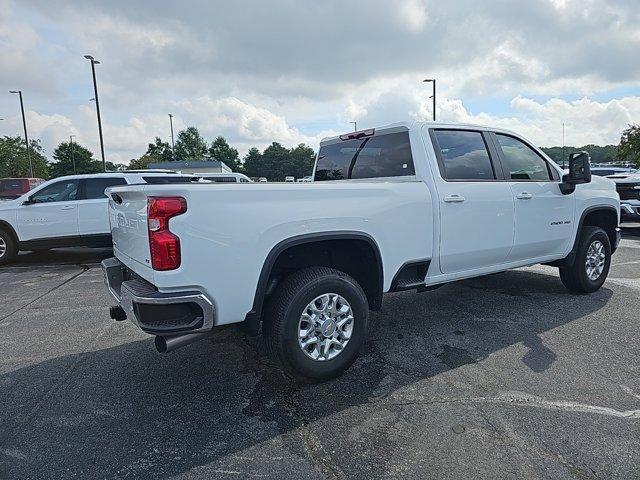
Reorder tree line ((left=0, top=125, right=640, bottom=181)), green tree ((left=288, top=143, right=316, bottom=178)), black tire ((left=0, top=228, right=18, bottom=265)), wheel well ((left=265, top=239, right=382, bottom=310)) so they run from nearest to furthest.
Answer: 1. wheel well ((left=265, top=239, right=382, bottom=310))
2. black tire ((left=0, top=228, right=18, bottom=265))
3. tree line ((left=0, top=125, right=640, bottom=181))
4. green tree ((left=288, top=143, right=316, bottom=178))

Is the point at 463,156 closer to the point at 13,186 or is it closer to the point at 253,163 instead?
the point at 13,186

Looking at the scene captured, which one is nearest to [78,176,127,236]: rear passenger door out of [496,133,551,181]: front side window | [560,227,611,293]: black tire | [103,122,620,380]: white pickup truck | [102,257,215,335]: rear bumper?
[103,122,620,380]: white pickup truck

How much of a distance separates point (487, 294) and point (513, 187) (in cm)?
170

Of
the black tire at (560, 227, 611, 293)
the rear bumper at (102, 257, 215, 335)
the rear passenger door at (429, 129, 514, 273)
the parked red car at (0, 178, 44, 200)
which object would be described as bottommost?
→ the black tire at (560, 227, 611, 293)

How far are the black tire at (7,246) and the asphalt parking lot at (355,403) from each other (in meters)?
4.49

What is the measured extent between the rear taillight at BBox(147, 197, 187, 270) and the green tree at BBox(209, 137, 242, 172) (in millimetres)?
99621

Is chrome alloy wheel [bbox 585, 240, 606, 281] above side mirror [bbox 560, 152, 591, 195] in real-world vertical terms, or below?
below

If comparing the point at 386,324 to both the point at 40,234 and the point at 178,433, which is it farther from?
the point at 40,234

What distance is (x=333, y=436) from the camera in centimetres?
270

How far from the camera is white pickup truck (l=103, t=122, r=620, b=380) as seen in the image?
2.71 meters

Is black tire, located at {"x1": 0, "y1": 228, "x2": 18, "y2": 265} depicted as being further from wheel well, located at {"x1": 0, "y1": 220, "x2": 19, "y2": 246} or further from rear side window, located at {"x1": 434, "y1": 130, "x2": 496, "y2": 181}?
rear side window, located at {"x1": 434, "y1": 130, "x2": 496, "y2": 181}

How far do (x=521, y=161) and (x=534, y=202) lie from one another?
0.48 metres

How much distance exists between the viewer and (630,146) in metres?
24.2

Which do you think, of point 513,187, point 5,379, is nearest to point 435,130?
point 513,187
